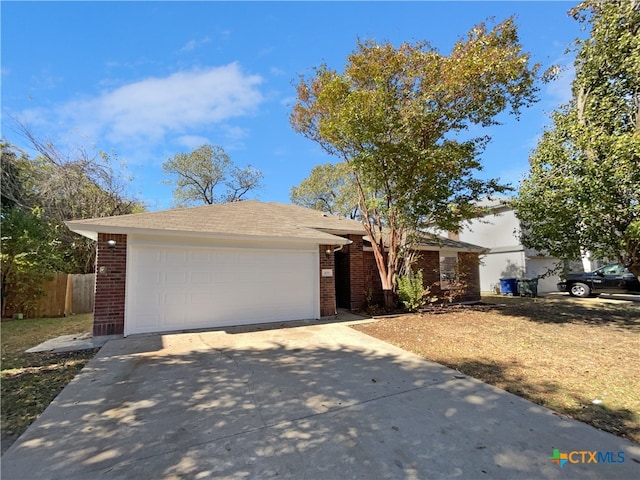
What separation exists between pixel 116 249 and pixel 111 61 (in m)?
5.68

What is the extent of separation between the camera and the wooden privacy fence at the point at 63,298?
1012cm

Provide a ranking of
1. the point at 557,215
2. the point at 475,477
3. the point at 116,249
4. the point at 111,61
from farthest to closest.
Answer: the point at 111,61, the point at 557,215, the point at 116,249, the point at 475,477

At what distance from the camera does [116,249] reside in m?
6.95

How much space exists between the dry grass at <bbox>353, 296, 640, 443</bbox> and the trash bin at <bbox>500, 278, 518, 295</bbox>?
5748mm

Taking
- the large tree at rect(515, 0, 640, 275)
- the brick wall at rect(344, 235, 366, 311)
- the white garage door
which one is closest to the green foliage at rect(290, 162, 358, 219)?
the brick wall at rect(344, 235, 366, 311)

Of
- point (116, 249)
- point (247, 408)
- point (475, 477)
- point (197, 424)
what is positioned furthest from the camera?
point (116, 249)

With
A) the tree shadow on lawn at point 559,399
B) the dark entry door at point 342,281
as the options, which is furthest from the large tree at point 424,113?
the tree shadow on lawn at point 559,399

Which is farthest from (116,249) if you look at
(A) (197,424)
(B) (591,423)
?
(B) (591,423)

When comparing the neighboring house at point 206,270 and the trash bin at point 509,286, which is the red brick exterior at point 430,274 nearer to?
the neighboring house at point 206,270

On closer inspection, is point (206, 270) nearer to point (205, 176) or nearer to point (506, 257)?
point (506, 257)

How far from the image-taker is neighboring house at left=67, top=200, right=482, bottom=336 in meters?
6.87

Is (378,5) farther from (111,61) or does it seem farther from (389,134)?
(111,61)

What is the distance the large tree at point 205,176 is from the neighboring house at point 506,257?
16763mm

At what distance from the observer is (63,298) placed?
10562mm
